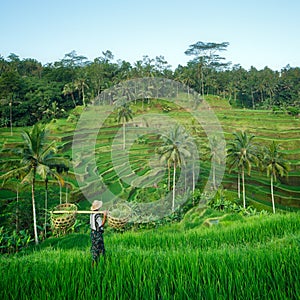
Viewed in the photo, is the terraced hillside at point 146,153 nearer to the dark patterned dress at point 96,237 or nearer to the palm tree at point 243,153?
the palm tree at point 243,153

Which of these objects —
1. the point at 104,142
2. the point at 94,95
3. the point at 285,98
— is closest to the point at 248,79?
the point at 285,98

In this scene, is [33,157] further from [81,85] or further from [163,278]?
[81,85]

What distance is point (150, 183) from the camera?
23.6 meters

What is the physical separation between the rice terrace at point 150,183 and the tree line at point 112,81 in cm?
21

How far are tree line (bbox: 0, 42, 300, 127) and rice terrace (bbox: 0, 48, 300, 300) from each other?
213mm

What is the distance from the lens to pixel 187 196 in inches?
880

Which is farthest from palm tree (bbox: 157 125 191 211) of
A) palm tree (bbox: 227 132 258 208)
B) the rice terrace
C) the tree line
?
the tree line

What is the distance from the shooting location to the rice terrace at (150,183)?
308 centimetres

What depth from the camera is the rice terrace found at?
3082 millimetres

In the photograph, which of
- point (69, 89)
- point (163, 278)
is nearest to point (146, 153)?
point (69, 89)

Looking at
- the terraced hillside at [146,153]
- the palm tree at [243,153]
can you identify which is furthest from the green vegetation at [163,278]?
the palm tree at [243,153]

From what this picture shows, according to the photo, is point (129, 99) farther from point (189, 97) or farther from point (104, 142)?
point (104, 142)

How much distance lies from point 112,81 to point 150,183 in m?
22.7

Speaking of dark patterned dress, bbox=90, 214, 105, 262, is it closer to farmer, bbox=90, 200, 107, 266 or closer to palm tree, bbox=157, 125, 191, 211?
farmer, bbox=90, 200, 107, 266
